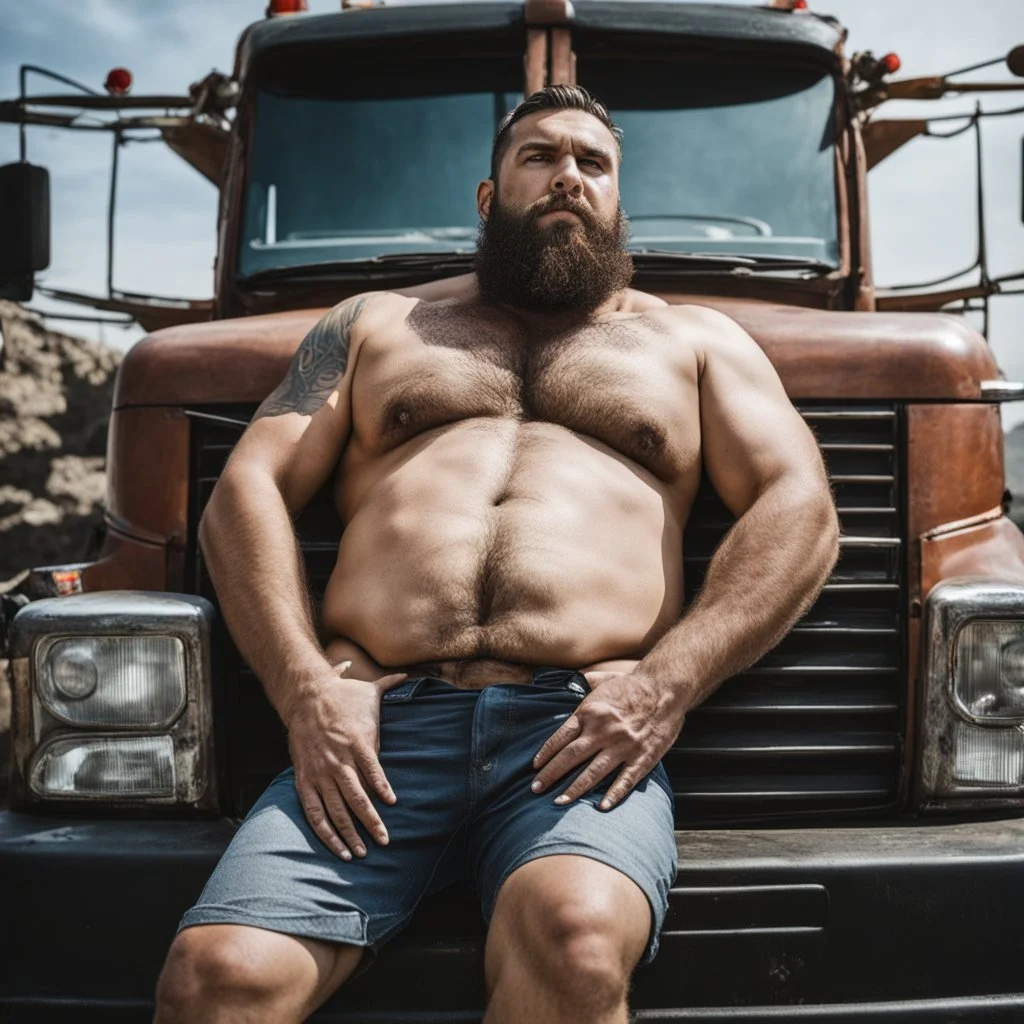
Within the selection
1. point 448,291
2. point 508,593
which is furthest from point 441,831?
point 448,291

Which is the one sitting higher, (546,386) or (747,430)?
(546,386)

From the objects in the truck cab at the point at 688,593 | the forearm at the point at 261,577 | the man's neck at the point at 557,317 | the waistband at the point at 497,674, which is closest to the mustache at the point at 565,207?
the man's neck at the point at 557,317

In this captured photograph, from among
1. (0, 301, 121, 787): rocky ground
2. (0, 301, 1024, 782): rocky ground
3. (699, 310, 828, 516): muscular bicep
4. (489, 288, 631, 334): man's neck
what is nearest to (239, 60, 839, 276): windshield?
(489, 288, 631, 334): man's neck

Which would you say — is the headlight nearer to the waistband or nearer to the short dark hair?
the waistband

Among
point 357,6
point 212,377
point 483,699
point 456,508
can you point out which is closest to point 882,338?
point 456,508

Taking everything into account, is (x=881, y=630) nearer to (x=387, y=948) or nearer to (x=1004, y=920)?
(x=1004, y=920)

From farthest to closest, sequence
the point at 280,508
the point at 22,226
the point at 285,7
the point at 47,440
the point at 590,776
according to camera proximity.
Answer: the point at 47,440 < the point at 285,7 < the point at 22,226 < the point at 280,508 < the point at 590,776

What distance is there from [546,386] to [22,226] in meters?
1.92

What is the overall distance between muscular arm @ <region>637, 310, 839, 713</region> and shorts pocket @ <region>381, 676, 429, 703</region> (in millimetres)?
438

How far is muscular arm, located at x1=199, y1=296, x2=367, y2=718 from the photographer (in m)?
2.46

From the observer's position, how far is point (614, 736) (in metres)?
2.24

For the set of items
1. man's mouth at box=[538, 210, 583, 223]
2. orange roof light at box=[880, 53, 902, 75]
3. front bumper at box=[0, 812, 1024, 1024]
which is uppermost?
orange roof light at box=[880, 53, 902, 75]

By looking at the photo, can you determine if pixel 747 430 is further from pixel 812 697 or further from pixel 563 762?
pixel 563 762

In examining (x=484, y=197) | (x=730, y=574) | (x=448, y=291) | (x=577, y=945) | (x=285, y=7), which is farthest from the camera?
(x=285, y=7)
